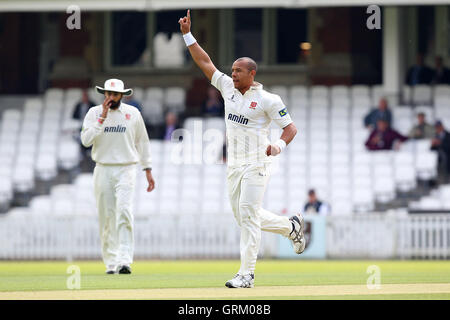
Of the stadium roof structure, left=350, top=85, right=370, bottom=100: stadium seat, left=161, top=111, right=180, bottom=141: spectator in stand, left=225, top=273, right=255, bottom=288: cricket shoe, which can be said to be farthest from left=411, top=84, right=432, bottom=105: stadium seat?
left=225, top=273, right=255, bottom=288: cricket shoe

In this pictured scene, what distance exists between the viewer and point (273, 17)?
2886 centimetres

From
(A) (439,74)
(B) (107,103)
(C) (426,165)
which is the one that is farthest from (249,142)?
(A) (439,74)

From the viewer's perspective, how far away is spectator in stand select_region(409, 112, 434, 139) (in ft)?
80.9

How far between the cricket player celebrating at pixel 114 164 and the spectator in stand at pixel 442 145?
38.7ft

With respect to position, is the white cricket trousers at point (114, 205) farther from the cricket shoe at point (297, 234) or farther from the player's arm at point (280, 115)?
the player's arm at point (280, 115)

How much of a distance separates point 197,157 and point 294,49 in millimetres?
5755

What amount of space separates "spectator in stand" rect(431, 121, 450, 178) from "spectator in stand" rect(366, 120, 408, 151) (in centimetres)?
76

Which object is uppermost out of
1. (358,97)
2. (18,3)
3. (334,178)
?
(18,3)

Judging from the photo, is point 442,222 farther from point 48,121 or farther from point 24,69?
point 24,69

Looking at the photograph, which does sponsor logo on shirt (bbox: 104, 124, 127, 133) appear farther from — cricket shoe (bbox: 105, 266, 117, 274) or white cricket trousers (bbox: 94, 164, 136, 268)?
cricket shoe (bbox: 105, 266, 117, 274)

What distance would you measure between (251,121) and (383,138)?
14.1 metres

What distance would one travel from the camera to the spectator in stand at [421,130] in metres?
24.7

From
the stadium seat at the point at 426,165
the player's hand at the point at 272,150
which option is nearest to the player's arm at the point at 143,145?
the player's hand at the point at 272,150
